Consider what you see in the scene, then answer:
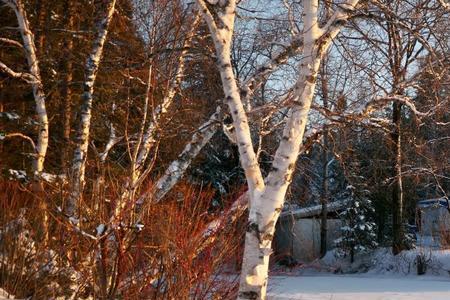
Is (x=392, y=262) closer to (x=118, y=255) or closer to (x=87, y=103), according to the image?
(x=87, y=103)

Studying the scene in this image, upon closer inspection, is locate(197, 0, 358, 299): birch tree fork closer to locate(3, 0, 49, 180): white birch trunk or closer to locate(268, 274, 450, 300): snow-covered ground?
locate(3, 0, 49, 180): white birch trunk

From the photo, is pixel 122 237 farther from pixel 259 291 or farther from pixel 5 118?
pixel 5 118

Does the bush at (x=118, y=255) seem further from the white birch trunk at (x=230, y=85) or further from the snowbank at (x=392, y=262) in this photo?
the snowbank at (x=392, y=262)

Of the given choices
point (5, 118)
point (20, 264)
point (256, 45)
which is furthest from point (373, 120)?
point (5, 118)

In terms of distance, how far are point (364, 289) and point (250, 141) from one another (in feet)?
30.0

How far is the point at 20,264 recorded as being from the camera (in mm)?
6586

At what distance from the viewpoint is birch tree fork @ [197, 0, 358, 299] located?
4445 millimetres

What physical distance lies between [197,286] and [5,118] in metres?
8.18

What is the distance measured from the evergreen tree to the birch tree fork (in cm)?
1661

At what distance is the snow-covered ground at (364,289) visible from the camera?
11125mm

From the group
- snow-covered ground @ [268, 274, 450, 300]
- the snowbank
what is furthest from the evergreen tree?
snow-covered ground @ [268, 274, 450, 300]

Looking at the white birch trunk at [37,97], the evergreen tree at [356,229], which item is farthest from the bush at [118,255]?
the evergreen tree at [356,229]

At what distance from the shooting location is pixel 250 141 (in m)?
4.75

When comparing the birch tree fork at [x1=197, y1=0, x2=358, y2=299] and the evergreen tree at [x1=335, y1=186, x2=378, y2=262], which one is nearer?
the birch tree fork at [x1=197, y1=0, x2=358, y2=299]
